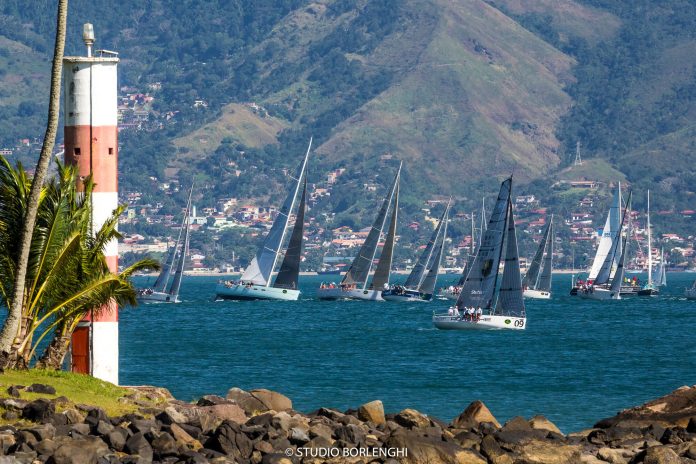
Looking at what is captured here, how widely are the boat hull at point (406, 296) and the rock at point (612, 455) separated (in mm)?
97750

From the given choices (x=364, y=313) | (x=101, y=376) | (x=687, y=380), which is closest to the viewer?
(x=101, y=376)

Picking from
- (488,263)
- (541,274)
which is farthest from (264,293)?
(488,263)

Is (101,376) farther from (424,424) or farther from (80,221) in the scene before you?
(424,424)

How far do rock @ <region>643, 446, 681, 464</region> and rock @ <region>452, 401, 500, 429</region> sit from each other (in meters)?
3.44

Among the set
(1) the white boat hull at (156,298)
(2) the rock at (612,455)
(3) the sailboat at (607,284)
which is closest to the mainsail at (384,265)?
(1) the white boat hull at (156,298)

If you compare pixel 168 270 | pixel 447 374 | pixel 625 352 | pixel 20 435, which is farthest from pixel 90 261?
pixel 168 270

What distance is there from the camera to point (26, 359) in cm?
2492

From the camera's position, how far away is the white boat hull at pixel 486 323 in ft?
254

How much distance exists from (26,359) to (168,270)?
97225 millimetres

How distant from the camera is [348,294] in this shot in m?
124

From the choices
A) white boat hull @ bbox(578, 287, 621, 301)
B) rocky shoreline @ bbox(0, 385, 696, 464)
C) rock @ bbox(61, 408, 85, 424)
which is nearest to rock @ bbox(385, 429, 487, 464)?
rocky shoreline @ bbox(0, 385, 696, 464)

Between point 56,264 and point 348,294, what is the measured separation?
3903 inches

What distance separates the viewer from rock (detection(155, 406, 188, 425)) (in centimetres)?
2230

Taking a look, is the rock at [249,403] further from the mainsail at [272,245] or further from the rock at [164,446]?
the mainsail at [272,245]
